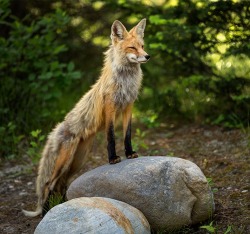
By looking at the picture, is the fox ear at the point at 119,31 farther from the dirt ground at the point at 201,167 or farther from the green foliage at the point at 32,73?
the green foliage at the point at 32,73

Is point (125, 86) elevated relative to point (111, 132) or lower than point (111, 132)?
elevated

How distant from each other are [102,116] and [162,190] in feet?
3.42

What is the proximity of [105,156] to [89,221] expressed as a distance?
308 cm

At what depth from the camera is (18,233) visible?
15.1 feet

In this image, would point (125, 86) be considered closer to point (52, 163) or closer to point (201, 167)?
point (52, 163)

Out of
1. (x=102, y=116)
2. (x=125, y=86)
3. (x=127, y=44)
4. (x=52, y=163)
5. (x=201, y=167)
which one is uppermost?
(x=127, y=44)

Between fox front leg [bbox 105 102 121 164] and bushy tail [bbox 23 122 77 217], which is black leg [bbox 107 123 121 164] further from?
bushy tail [bbox 23 122 77 217]

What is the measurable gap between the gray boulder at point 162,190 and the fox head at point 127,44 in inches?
39.9

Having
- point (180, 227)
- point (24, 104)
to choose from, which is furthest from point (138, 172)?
point (24, 104)

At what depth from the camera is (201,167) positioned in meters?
5.74

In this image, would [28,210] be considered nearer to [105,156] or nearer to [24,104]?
[105,156]

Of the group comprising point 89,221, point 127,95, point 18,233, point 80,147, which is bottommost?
point 18,233

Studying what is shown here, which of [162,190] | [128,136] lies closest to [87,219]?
[162,190]

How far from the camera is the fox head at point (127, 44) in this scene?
453cm
